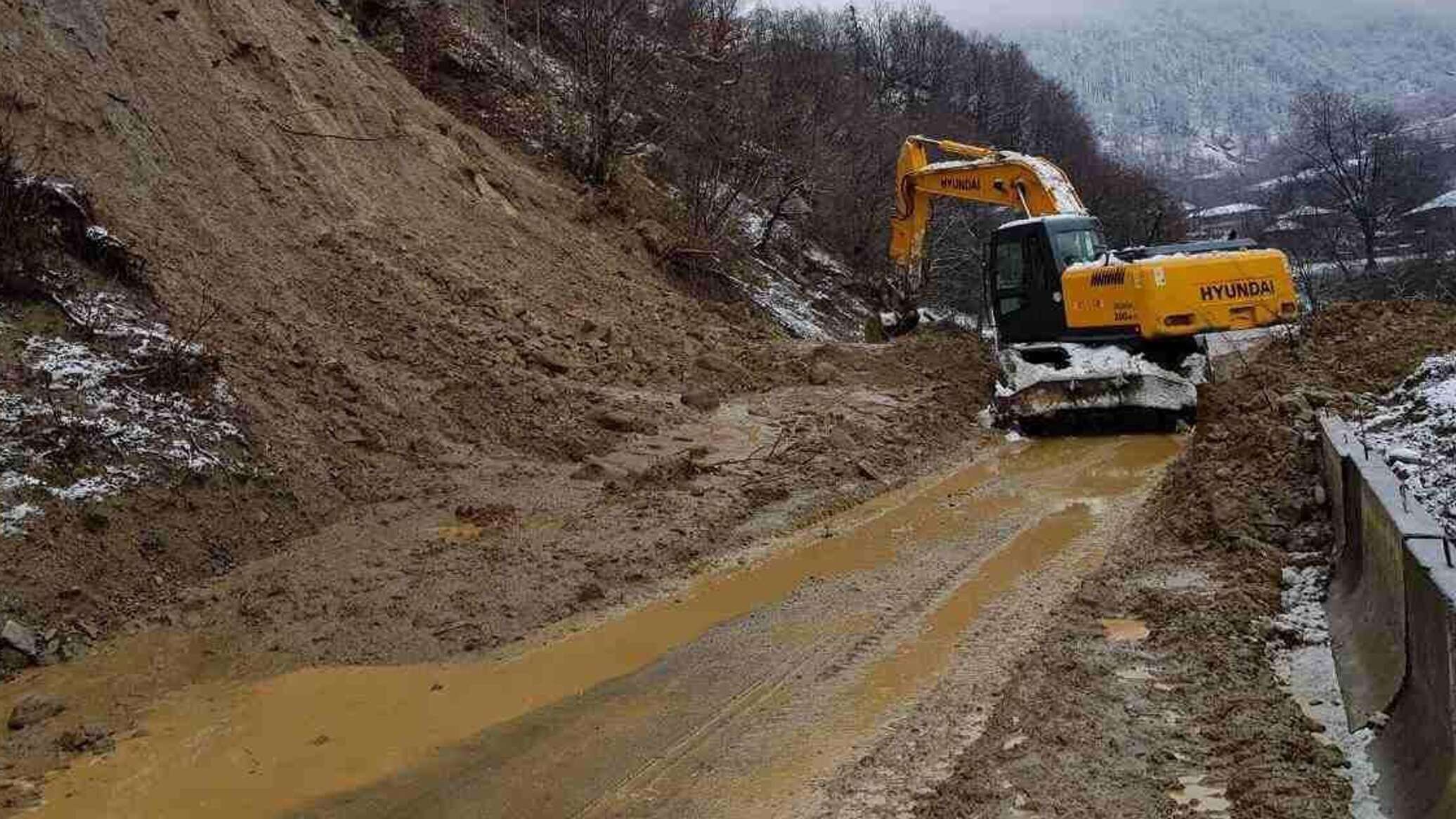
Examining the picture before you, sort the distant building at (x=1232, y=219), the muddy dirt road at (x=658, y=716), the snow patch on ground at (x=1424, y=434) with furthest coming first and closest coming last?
1. the distant building at (x=1232, y=219)
2. the snow patch on ground at (x=1424, y=434)
3. the muddy dirt road at (x=658, y=716)

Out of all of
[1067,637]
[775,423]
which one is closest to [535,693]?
[1067,637]

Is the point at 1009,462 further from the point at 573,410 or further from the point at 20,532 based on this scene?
the point at 20,532

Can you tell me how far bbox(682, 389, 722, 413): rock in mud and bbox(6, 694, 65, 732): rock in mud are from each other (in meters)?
7.15

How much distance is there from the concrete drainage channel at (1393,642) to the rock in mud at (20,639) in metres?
5.99

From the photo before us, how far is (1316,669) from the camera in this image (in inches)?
195

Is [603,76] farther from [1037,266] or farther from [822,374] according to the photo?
[1037,266]

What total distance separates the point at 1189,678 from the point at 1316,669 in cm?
53

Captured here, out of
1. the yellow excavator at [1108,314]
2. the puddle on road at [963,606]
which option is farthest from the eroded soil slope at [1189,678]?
the yellow excavator at [1108,314]

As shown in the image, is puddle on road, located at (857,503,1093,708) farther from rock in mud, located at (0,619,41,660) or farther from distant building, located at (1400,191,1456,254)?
distant building, located at (1400,191,1456,254)

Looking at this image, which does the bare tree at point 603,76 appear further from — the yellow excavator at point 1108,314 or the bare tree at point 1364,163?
the bare tree at point 1364,163

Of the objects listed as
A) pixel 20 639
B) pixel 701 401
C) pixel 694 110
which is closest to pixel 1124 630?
pixel 20 639

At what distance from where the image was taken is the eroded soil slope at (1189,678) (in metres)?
A: 4.07

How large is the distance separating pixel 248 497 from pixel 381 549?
38.4 inches

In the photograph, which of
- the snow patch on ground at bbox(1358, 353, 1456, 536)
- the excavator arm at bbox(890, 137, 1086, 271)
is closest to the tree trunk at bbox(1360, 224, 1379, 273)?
the excavator arm at bbox(890, 137, 1086, 271)
